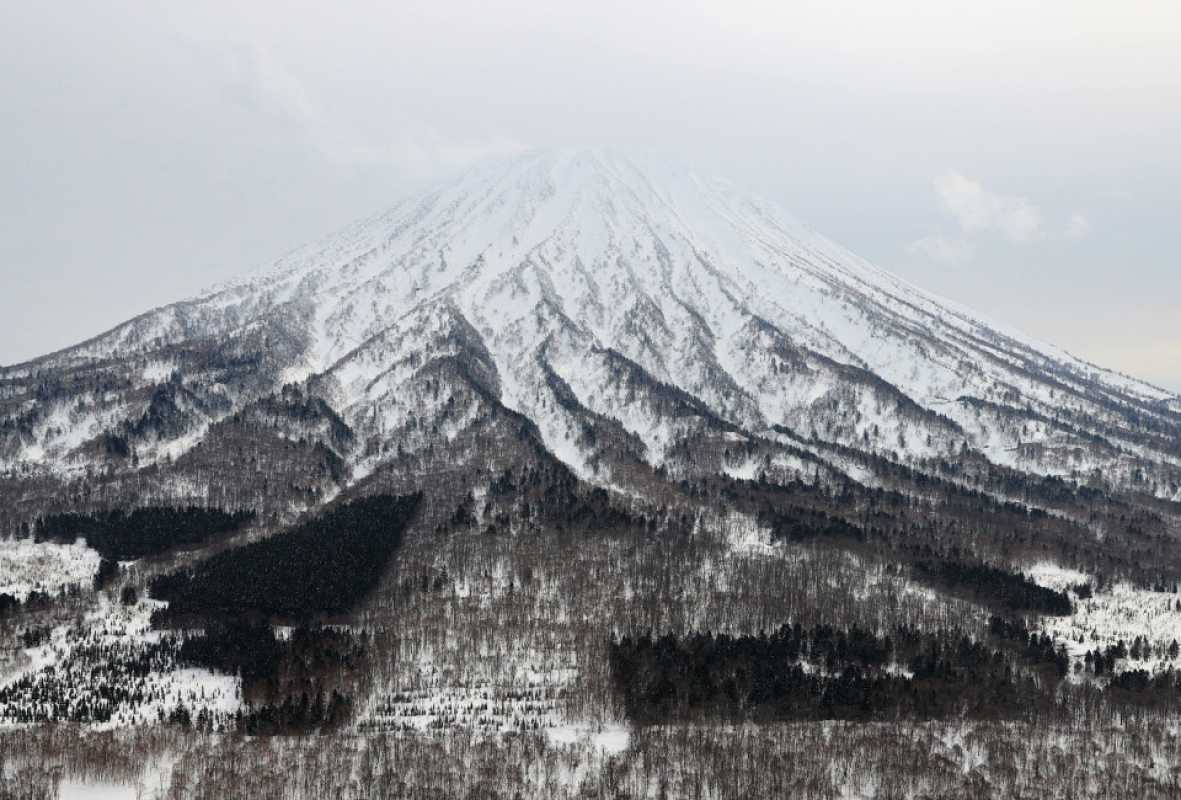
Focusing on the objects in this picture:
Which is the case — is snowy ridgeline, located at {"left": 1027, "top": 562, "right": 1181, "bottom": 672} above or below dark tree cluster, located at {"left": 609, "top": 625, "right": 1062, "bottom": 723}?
above

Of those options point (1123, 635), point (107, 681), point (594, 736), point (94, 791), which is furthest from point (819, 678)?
point (107, 681)

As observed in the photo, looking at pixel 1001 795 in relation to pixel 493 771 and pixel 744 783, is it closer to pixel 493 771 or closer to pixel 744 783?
pixel 744 783

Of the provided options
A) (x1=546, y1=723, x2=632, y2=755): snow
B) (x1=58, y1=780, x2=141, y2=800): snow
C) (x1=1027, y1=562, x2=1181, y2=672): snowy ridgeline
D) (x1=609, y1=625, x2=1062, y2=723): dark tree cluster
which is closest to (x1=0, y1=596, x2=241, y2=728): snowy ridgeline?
(x1=58, y1=780, x2=141, y2=800): snow

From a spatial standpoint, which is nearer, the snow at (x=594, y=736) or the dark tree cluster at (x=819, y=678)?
the snow at (x=594, y=736)

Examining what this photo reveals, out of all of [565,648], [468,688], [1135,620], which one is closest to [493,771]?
[468,688]

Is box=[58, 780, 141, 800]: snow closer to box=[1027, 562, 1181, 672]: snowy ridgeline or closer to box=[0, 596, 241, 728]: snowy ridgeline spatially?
box=[0, 596, 241, 728]: snowy ridgeline

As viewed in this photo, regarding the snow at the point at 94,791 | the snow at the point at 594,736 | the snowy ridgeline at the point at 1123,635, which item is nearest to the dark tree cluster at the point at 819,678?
the snow at the point at 594,736

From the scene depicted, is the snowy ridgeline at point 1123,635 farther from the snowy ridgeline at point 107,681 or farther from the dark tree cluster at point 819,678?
the snowy ridgeline at point 107,681

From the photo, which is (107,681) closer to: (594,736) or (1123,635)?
(594,736)

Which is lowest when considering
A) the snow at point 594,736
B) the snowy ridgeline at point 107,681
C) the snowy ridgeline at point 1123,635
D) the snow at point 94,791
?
the snow at point 94,791
